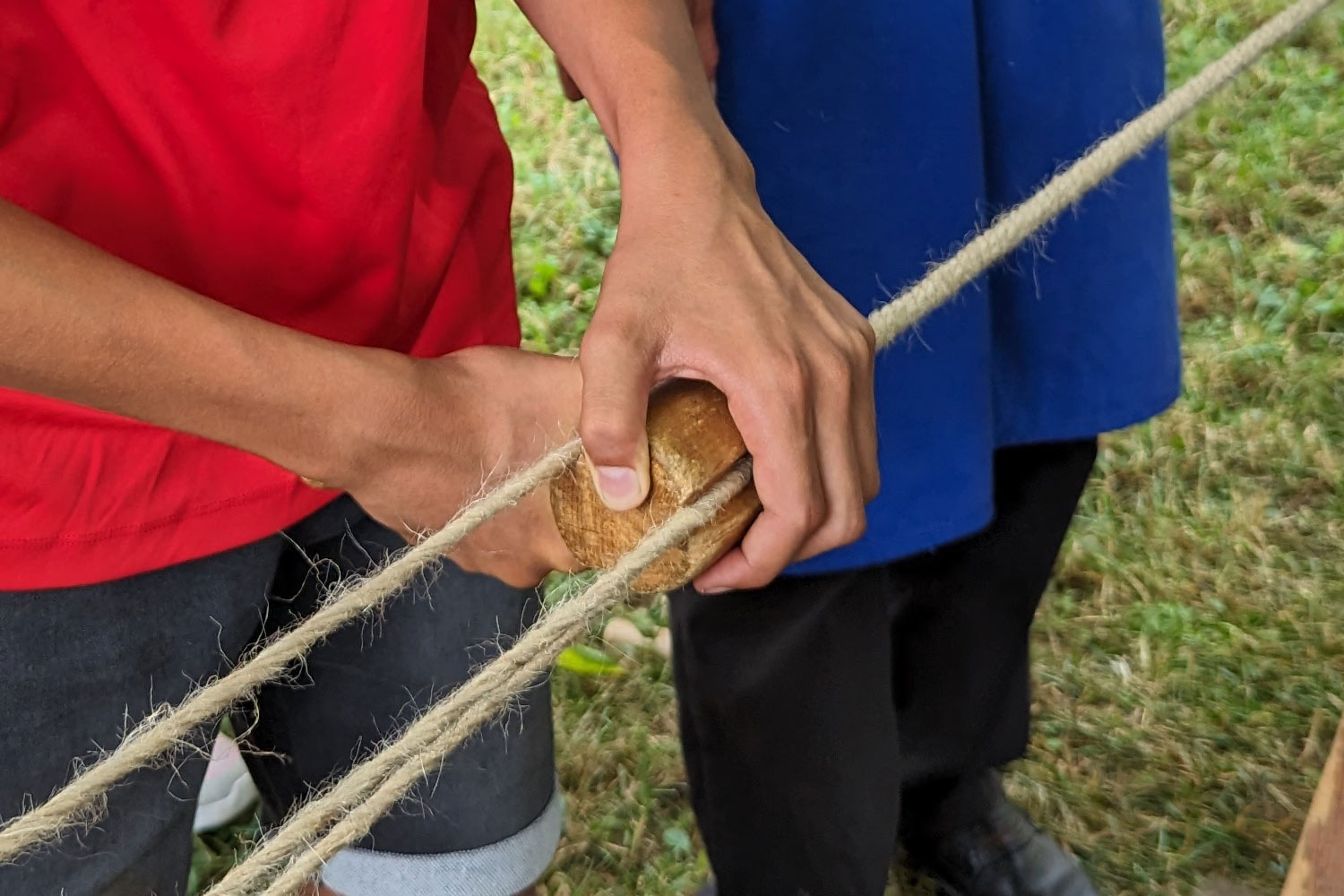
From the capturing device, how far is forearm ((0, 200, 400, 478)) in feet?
1.47

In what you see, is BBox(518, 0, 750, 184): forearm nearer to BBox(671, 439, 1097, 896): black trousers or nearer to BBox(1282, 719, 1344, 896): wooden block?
BBox(671, 439, 1097, 896): black trousers

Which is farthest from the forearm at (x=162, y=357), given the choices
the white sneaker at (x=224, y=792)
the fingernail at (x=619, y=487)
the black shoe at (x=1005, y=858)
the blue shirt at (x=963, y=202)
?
the white sneaker at (x=224, y=792)

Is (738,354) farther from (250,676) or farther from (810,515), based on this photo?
(250,676)

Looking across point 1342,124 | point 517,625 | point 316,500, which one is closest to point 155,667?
point 316,500

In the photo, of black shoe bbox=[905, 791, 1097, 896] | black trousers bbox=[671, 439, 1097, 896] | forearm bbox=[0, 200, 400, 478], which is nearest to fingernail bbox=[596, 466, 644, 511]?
forearm bbox=[0, 200, 400, 478]

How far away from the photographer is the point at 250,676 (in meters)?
0.48

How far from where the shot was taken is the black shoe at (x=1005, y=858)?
129 cm

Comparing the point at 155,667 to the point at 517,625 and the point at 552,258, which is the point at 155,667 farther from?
the point at 552,258

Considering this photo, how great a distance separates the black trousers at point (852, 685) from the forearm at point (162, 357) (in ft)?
1.49

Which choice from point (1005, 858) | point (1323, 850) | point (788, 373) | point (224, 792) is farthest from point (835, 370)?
point (224, 792)

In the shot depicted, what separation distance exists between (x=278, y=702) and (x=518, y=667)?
0.43 meters

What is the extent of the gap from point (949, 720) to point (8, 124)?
3.06 feet

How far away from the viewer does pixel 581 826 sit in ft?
4.91

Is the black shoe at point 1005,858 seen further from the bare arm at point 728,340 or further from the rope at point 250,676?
the rope at point 250,676
